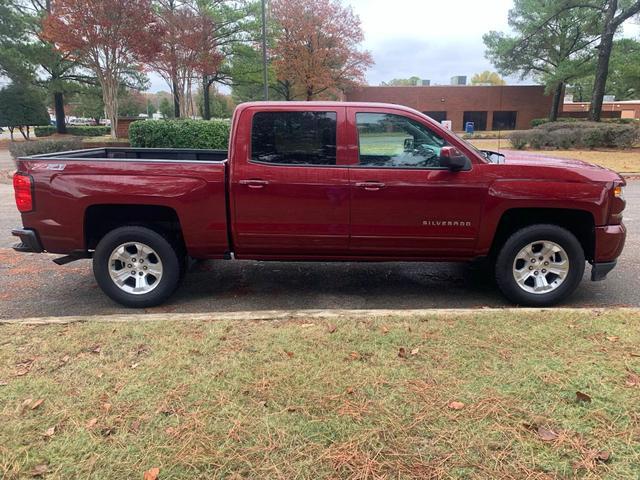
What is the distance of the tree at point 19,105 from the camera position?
3497 centimetres

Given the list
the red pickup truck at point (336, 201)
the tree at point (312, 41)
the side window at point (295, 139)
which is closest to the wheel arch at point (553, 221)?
the red pickup truck at point (336, 201)

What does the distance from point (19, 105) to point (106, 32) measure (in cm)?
2040

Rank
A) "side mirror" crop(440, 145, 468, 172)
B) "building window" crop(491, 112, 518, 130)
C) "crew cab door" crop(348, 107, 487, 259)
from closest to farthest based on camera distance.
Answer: "side mirror" crop(440, 145, 468, 172), "crew cab door" crop(348, 107, 487, 259), "building window" crop(491, 112, 518, 130)

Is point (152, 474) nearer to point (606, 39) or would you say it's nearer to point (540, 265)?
point (540, 265)

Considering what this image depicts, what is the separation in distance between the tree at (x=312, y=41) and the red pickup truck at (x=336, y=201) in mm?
34073

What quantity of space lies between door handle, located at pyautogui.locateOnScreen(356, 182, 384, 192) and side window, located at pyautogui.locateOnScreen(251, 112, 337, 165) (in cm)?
40

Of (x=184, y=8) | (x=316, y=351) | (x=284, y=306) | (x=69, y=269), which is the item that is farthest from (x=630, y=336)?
(x=184, y=8)

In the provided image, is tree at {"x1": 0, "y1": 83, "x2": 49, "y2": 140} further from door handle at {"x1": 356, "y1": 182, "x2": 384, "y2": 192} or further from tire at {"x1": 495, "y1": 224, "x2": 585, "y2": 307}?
tire at {"x1": 495, "y1": 224, "x2": 585, "y2": 307}

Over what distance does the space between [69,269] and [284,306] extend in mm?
3004

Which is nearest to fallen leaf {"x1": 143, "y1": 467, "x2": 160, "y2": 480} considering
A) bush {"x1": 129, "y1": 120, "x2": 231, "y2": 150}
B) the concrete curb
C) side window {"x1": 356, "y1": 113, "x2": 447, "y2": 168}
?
the concrete curb

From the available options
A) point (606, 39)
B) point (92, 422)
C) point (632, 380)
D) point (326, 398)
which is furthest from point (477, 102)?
point (92, 422)

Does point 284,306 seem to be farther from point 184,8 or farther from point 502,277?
point 184,8

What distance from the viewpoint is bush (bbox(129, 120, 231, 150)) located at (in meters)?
16.4

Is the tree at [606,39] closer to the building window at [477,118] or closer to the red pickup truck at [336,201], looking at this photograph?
the building window at [477,118]
